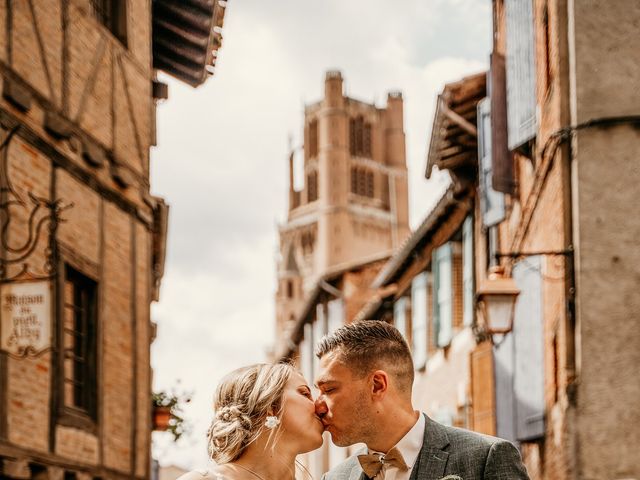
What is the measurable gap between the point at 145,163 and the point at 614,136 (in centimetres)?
516

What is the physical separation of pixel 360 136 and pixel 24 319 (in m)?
108

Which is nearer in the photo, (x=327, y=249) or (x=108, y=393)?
(x=108, y=393)

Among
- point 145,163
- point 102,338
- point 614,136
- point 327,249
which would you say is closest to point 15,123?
point 102,338

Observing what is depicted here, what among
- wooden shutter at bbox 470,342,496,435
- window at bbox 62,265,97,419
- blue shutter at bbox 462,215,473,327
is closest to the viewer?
window at bbox 62,265,97,419

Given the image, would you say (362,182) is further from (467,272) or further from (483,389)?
(483,389)

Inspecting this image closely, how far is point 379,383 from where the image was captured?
4.76 meters

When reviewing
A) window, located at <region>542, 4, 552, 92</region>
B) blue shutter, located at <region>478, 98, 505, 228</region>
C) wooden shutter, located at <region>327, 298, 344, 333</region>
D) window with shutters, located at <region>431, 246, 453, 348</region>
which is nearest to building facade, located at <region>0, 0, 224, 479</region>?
blue shutter, located at <region>478, 98, 505, 228</region>

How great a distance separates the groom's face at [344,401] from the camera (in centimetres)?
477

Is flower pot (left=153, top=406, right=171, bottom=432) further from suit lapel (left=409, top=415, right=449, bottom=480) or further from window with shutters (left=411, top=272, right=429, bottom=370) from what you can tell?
suit lapel (left=409, top=415, right=449, bottom=480)

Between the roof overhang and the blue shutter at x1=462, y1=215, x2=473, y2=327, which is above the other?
the roof overhang

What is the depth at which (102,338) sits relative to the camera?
1290 centimetres

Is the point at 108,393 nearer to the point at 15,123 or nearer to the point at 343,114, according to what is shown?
the point at 15,123

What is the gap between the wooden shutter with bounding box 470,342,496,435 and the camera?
17.3 m

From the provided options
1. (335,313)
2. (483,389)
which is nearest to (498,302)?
(483,389)
